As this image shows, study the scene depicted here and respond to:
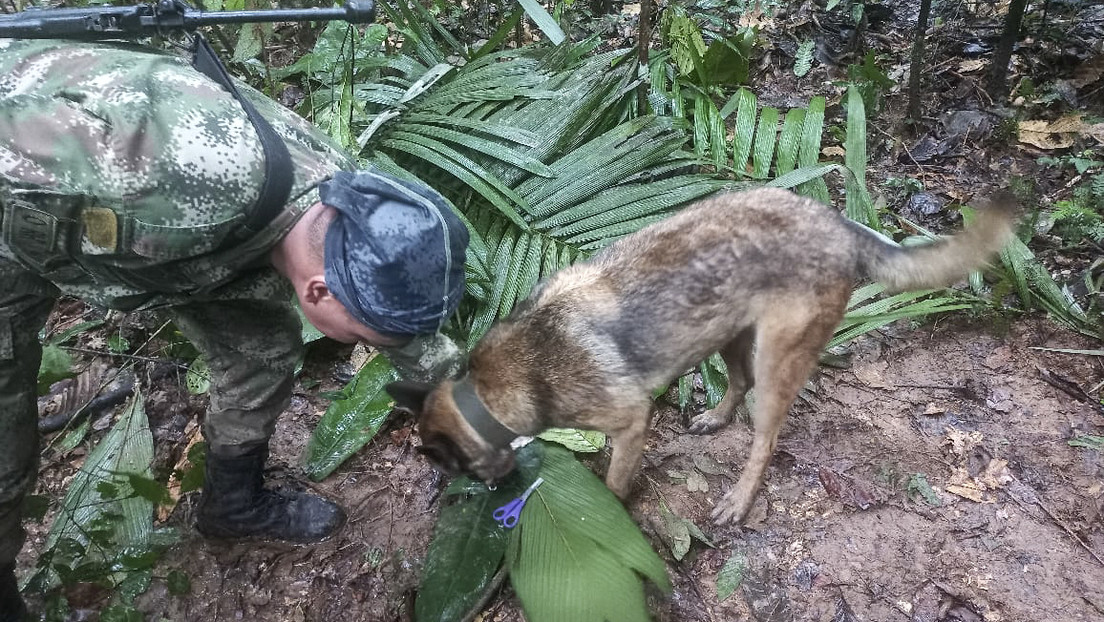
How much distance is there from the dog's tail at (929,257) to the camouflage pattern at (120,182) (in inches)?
89.2

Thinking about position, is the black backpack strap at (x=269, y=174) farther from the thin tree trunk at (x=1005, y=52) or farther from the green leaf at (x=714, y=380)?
the thin tree trunk at (x=1005, y=52)

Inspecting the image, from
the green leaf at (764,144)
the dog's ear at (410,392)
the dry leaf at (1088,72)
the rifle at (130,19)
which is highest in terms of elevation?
the rifle at (130,19)

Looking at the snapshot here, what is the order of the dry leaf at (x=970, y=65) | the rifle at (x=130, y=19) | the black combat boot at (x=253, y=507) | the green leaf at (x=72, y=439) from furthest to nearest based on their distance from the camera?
1. the dry leaf at (x=970, y=65)
2. the green leaf at (x=72, y=439)
3. the black combat boot at (x=253, y=507)
4. the rifle at (x=130, y=19)

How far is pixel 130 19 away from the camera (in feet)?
6.89

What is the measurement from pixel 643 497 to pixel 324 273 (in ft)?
6.56

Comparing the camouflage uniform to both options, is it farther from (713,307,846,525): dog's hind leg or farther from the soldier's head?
(713,307,846,525): dog's hind leg

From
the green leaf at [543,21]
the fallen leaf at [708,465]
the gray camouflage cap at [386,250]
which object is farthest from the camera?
the green leaf at [543,21]

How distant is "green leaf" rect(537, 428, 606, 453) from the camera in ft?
11.0

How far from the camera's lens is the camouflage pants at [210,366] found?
2.23 meters

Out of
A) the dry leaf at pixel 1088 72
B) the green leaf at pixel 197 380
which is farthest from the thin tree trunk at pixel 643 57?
the dry leaf at pixel 1088 72

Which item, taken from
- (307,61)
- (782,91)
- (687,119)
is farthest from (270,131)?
(782,91)

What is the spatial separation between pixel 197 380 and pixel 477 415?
1.99 metres

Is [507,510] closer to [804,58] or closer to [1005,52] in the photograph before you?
[1005,52]

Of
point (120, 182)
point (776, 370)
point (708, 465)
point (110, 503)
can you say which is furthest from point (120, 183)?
point (708, 465)
